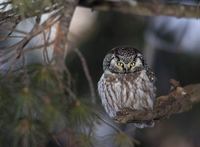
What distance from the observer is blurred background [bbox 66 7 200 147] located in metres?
6.71

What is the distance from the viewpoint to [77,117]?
4242 millimetres

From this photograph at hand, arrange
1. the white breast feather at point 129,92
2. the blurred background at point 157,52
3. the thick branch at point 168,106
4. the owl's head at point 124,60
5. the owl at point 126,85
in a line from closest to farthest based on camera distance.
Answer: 1. the thick branch at point 168,106
2. the owl's head at point 124,60
3. the owl at point 126,85
4. the white breast feather at point 129,92
5. the blurred background at point 157,52

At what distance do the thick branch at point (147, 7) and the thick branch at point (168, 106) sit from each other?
1106 mm

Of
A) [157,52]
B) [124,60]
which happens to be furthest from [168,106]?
[157,52]

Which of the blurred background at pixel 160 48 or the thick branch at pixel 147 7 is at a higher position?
the thick branch at pixel 147 7

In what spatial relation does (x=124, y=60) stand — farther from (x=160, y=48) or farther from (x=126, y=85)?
(x=160, y=48)

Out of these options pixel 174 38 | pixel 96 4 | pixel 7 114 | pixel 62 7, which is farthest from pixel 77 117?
pixel 174 38

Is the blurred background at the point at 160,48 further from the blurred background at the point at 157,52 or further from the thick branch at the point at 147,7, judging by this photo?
the thick branch at the point at 147,7

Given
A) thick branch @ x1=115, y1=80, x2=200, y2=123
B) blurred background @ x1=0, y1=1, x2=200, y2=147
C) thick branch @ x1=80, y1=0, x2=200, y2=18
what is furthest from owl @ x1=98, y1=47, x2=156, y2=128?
blurred background @ x1=0, y1=1, x2=200, y2=147

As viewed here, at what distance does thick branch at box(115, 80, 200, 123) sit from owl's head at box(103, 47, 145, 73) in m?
0.23

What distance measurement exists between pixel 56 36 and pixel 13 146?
27.7 inches

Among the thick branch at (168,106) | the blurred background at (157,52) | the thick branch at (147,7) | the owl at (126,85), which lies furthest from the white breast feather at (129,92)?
the blurred background at (157,52)

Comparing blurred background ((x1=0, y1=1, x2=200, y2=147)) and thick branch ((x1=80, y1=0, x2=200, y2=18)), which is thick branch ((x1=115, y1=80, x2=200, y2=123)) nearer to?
thick branch ((x1=80, y1=0, x2=200, y2=18))

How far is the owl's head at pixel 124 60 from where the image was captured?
14.3 ft
